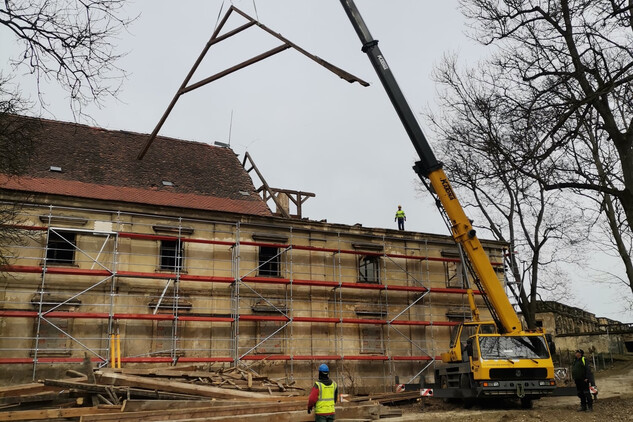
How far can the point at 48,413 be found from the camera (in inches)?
476

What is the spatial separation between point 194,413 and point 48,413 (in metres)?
3.05

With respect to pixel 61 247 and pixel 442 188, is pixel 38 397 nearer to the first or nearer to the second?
pixel 61 247

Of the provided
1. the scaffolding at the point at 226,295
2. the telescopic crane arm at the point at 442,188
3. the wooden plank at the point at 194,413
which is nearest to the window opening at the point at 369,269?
the scaffolding at the point at 226,295

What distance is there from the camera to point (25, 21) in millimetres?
7496

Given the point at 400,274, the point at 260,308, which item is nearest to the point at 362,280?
the point at 400,274

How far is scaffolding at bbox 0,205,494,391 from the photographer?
18641 mm

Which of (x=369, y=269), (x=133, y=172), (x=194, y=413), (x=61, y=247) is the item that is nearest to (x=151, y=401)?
(x=194, y=413)

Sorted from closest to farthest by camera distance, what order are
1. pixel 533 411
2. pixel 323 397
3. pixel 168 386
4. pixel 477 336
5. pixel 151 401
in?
1. pixel 323 397
2. pixel 151 401
3. pixel 168 386
4. pixel 533 411
5. pixel 477 336

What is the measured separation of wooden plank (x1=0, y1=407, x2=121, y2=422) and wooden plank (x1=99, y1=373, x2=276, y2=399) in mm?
1205

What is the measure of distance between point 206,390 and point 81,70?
8917mm

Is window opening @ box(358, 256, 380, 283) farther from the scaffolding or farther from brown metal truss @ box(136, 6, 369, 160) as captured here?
brown metal truss @ box(136, 6, 369, 160)

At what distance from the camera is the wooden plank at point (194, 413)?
11.6 m

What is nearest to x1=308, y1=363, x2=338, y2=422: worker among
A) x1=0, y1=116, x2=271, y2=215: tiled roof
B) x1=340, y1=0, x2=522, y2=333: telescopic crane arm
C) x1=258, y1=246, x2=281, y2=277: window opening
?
x1=340, y1=0, x2=522, y2=333: telescopic crane arm

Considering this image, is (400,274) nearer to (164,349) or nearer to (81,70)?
(164,349)
